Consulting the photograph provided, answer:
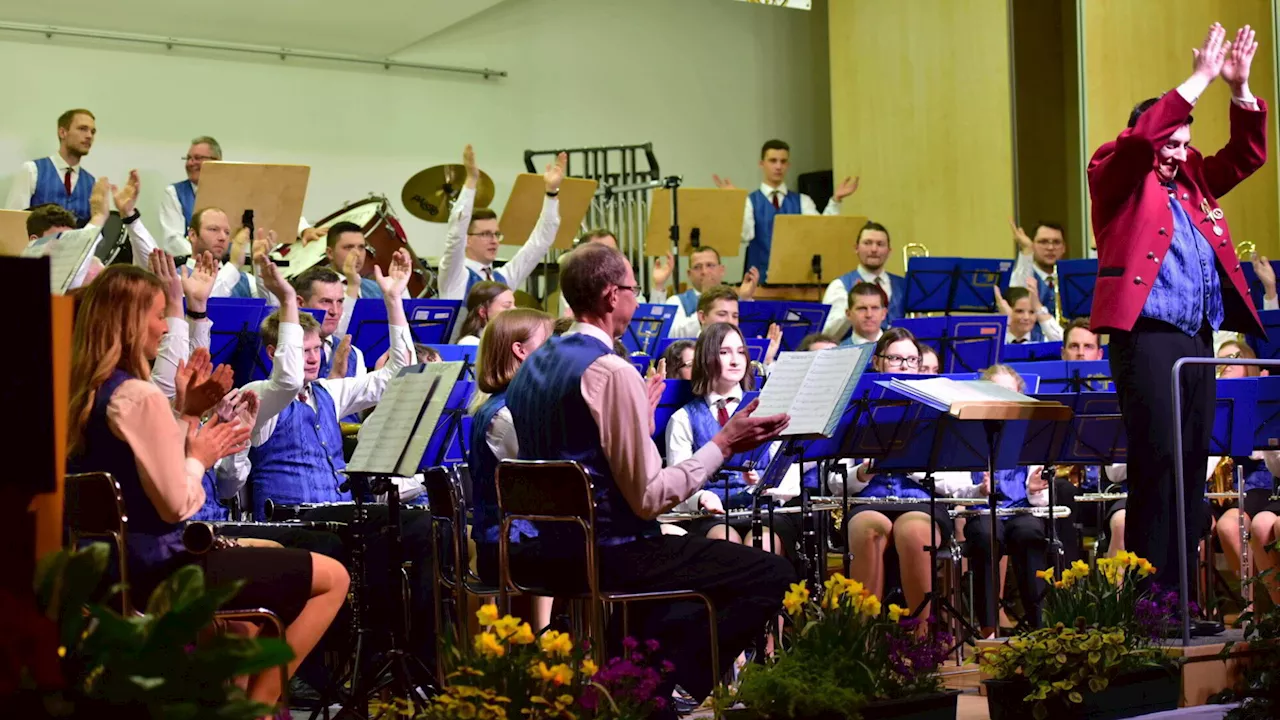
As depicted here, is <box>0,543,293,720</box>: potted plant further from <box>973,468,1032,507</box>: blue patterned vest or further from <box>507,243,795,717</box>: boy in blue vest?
<box>973,468,1032,507</box>: blue patterned vest

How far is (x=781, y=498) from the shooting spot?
5.71 m

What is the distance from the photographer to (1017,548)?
5672 mm

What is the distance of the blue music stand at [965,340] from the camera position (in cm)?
693

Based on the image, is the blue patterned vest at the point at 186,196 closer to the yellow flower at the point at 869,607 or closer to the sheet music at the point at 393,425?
the sheet music at the point at 393,425

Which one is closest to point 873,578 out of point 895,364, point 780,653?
point 895,364

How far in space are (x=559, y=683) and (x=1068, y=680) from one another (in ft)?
5.26

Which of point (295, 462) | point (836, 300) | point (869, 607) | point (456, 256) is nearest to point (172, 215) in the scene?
point (456, 256)

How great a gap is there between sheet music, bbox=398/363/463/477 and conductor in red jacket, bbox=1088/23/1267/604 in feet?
5.88

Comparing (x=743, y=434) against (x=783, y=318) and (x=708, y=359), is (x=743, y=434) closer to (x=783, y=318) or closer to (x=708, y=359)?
(x=708, y=359)

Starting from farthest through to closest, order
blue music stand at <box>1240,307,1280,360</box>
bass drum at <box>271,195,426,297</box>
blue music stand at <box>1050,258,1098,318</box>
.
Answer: bass drum at <box>271,195,426,297</box> → blue music stand at <box>1050,258,1098,318</box> → blue music stand at <box>1240,307,1280,360</box>

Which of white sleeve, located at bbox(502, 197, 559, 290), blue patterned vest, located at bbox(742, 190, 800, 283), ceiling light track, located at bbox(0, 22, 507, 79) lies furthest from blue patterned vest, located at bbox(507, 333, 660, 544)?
ceiling light track, located at bbox(0, 22, 507, 79)

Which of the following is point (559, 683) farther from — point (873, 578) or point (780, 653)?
point (873, 578)

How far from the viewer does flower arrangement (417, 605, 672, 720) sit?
245 cm

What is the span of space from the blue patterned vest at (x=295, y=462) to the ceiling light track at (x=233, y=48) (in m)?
6.33
